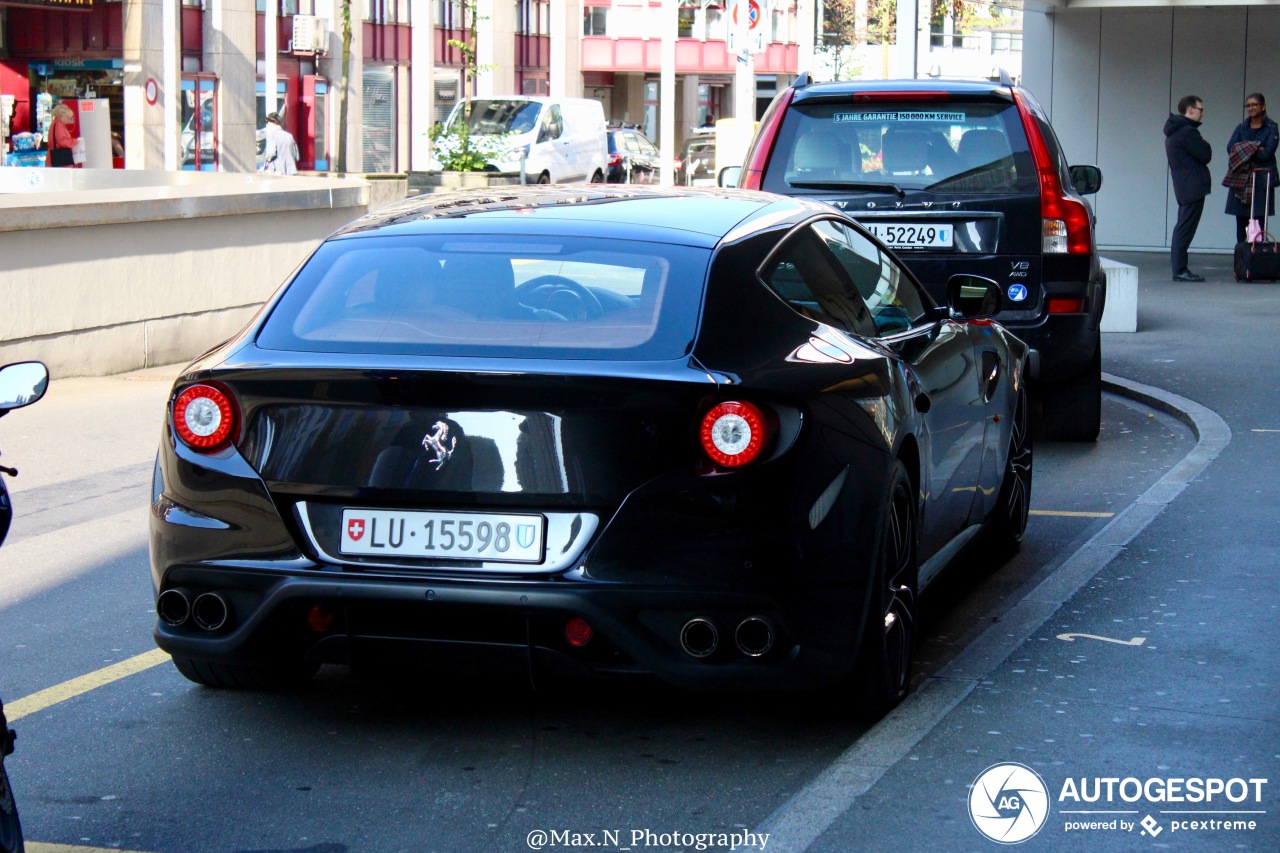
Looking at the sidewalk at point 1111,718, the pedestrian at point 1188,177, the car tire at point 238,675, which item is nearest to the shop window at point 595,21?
the pedestrian at point 1188,177

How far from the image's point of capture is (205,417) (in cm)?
432

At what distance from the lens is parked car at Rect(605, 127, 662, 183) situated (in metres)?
38.7

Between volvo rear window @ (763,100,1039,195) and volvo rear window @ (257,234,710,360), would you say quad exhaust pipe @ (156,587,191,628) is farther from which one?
volvo rear window @ (763,100,1039,195)

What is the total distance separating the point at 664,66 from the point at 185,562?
138 feet

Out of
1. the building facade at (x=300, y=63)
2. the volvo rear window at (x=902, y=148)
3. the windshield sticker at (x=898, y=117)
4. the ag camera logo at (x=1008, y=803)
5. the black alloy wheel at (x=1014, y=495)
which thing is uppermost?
the building facade at (x=300, y=63)

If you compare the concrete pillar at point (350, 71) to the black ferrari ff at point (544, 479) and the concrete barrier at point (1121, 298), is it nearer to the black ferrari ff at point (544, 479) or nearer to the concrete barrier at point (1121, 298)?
the concrete barrier at point (1121, 298)

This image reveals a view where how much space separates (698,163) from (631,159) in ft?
21.2

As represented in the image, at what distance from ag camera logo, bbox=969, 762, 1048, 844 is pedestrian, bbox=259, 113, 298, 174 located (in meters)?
29.7

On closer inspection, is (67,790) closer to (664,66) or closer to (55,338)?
(55,338)

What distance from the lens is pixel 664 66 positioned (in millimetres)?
45250

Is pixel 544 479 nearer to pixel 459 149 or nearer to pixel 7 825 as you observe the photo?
pixel 7 825

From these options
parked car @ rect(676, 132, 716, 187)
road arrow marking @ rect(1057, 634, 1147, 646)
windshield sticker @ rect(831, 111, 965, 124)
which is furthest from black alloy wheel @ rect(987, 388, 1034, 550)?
parked car @ rect(676, 132, 716, 187)

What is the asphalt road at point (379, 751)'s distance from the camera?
3967mm

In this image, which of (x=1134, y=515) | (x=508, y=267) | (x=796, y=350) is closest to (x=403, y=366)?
(x=508, y=267)
